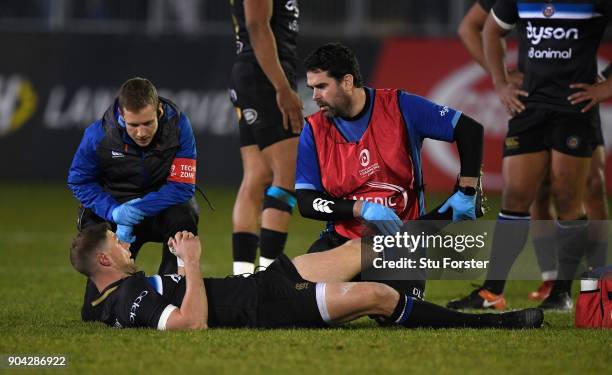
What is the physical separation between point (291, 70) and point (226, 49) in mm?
8205

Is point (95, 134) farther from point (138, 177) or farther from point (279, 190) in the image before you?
point (279, 190)

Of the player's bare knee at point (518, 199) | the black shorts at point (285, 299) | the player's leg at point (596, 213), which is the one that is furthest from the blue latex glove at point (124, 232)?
the player's leg at point (596, 213)

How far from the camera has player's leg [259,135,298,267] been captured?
7938 millimetres

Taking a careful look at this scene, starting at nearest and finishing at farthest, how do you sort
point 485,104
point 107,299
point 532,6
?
point 107,299 → point 532,6 → point 485,104

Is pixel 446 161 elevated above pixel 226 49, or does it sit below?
below

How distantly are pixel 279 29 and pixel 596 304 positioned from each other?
10.4 feet

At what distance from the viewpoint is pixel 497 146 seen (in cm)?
1542

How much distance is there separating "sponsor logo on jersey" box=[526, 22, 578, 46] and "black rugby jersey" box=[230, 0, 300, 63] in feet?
5.54

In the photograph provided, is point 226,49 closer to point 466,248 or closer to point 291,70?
point 291,70

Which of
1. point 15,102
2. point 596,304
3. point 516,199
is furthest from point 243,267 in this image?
point 15,102

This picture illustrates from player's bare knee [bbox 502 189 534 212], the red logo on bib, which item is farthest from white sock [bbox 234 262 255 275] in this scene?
player's bare knee [bbox 502 189 534 212]

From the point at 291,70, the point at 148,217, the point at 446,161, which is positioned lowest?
the point at 446,161

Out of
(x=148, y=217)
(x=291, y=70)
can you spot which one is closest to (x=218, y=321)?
(x=148, y=217)

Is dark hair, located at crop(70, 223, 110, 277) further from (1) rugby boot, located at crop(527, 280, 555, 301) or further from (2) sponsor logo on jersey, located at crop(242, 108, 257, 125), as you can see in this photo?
(1) rugby boot, located at crop(527, 280, 555, 301)
